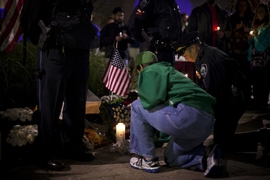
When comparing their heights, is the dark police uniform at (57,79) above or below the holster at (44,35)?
below

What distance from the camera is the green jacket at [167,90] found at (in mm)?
4441

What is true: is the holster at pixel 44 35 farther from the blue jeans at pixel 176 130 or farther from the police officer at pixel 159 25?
the police officer at pixel 159 25

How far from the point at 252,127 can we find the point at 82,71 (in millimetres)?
3447

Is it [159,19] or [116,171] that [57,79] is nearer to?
[116,171]

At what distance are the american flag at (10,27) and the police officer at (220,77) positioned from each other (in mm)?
2219

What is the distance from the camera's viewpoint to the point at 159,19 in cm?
635

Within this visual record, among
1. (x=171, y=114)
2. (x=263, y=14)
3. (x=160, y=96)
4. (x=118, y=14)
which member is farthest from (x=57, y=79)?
(x=118, y=14)

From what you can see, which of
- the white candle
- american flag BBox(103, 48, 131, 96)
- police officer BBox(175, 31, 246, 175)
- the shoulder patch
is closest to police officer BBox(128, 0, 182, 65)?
the shoulder patch

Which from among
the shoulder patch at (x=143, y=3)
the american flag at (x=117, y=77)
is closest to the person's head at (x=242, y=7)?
the shoulder patch at (x=143, y=3)

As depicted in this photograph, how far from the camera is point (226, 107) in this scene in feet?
17.5

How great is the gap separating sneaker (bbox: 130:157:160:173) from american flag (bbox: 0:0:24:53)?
2323 millimetres

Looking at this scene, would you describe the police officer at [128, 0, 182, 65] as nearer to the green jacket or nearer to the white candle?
the white candle

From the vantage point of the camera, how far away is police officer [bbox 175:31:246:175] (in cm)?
518

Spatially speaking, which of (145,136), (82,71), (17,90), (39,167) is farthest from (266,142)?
(17,90)
